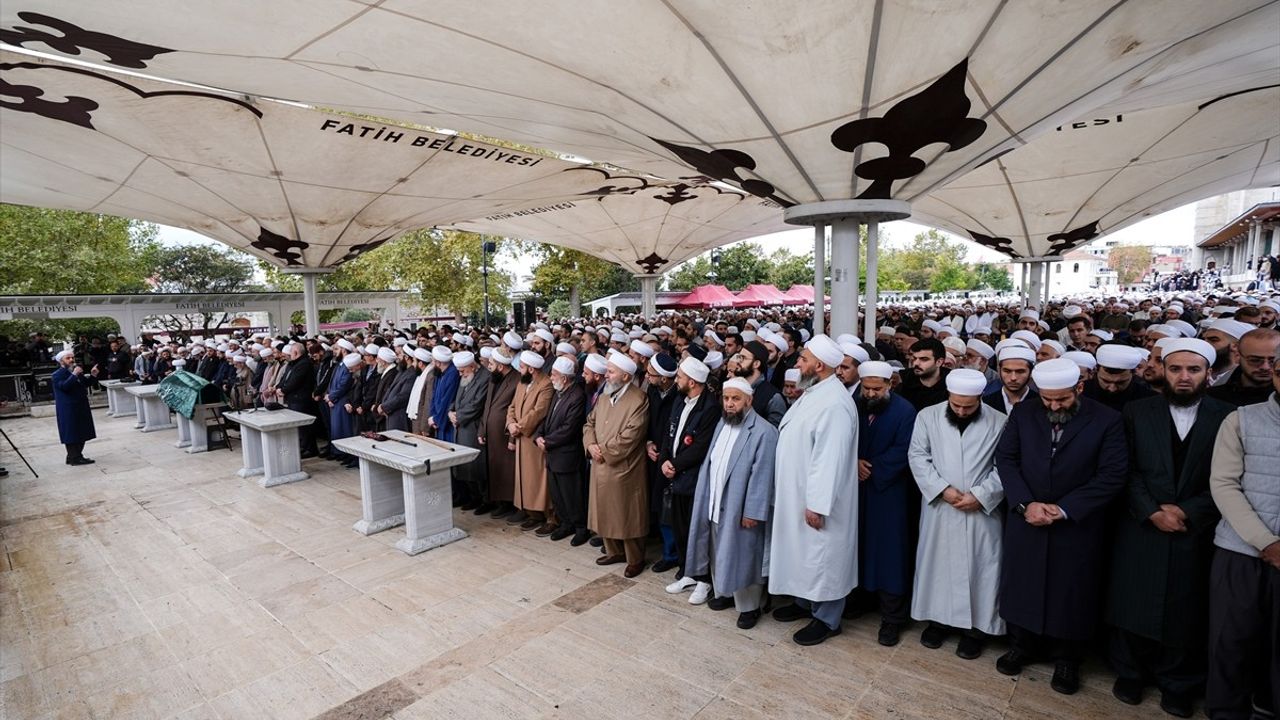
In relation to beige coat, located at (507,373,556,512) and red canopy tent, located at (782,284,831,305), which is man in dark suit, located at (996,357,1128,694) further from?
red canopy tent, located at (782,284,831,305)

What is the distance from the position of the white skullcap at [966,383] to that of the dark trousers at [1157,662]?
1391mm

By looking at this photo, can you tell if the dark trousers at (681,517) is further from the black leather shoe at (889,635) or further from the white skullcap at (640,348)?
the white skullcap at (640,348)

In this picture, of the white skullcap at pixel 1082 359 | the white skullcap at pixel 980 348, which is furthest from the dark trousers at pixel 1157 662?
the white skullcap at pixel 980 348

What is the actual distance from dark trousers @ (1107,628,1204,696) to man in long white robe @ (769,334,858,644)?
4.28 feet

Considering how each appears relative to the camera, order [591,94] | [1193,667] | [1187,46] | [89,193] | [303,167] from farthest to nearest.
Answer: [89,193] → [303,167] → [591,94] → [1187,46] → [1193,667]

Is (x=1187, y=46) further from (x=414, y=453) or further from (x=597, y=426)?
(x=414, y=453)

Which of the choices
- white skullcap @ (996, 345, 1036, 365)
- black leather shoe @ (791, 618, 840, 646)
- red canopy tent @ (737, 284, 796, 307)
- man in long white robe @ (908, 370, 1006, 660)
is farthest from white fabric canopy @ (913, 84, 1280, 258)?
red canopy tent @ (737, 284, 796, 307)

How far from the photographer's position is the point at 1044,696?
317cm

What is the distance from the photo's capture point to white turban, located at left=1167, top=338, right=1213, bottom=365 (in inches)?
116

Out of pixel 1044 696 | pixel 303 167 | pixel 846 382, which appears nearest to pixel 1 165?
pixel 303 167

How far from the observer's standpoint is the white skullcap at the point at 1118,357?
3.65 meters

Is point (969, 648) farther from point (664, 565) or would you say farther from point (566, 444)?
point (566, 444)

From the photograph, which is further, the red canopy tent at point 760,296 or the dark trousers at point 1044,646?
the red canopy tent at point 760,296

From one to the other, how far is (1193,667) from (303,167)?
45.8 ft
